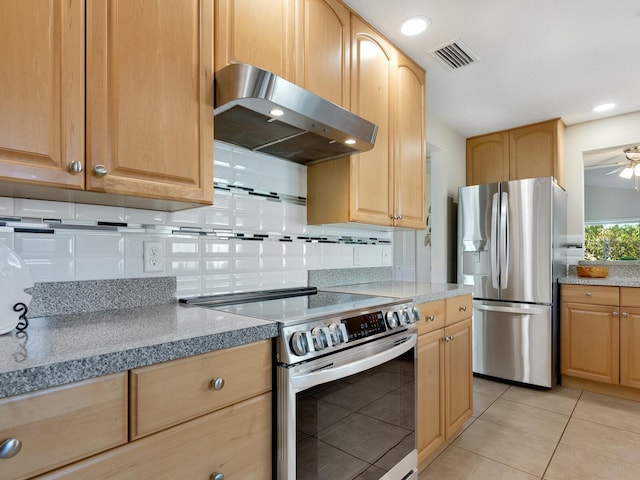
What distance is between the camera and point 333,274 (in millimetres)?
2232

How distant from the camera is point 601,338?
2.94 metres

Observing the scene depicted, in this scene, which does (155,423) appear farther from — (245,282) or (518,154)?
(518,154)

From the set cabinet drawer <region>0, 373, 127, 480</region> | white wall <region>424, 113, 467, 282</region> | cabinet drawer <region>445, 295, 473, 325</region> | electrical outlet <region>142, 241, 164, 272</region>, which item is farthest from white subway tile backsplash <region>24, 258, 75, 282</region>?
white wall <region>424, 113, 467, 282</region>

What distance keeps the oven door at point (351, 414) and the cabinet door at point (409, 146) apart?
0.93 m

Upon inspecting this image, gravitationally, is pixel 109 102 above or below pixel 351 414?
above

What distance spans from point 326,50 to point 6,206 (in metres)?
1.44

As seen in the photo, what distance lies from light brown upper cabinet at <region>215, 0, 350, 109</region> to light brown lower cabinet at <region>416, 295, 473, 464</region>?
4.04 feet

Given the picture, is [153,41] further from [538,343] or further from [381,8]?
A: [538,343]

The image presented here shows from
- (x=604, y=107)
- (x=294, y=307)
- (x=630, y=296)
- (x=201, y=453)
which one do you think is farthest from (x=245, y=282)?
(x=604, y=107)

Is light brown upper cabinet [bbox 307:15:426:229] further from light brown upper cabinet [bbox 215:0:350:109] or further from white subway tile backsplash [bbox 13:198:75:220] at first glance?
white subway tile backsplash [bbox 13:198:75:220]

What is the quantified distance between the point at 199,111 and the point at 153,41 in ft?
0.78

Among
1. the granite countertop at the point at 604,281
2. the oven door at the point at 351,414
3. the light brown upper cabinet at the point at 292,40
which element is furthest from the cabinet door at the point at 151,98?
the granite countertop at the point at 604,281

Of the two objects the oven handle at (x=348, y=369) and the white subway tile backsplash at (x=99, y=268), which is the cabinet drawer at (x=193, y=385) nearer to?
the oven handle at (x=348, y=369)

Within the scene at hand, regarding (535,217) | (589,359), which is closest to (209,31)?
(535,217)
